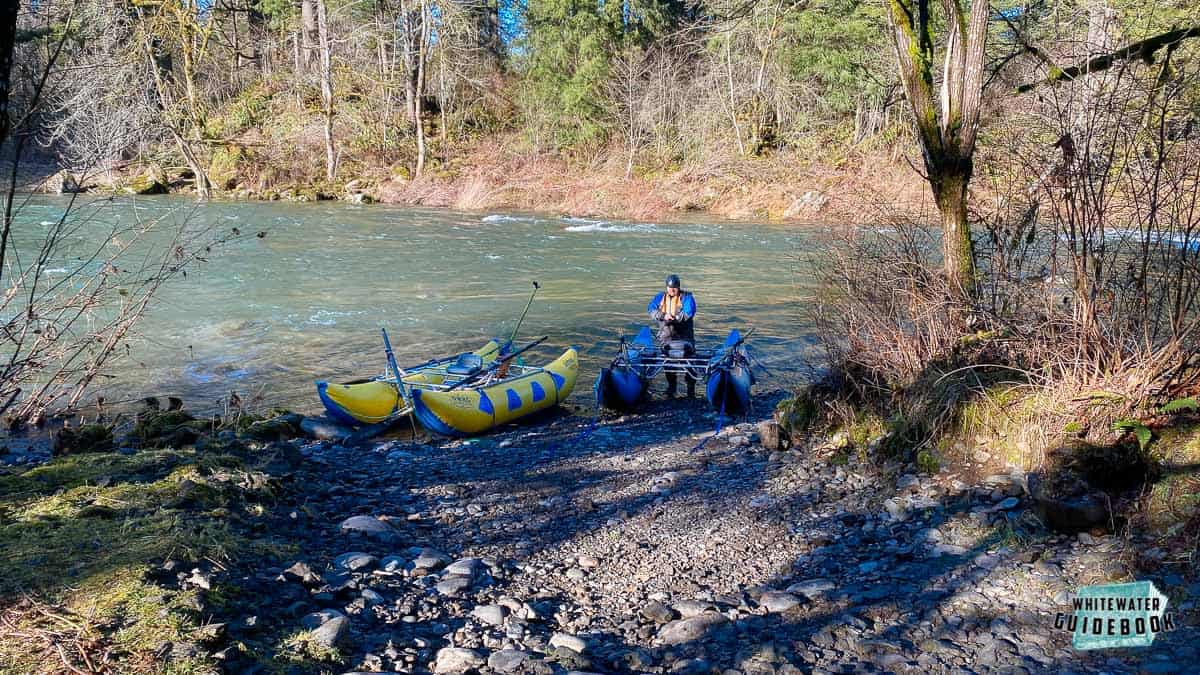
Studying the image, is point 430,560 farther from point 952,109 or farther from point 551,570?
point 952,109

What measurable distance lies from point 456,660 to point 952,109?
534cm

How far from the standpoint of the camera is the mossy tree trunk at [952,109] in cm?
634

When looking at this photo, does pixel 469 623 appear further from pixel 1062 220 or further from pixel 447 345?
pixel 447 345

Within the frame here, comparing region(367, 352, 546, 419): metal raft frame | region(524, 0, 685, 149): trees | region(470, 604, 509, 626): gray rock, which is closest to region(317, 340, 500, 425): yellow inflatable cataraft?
region(367, 352, 546, 419): metal raft frame

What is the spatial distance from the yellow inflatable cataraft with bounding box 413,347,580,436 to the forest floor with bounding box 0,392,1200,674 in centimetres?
163

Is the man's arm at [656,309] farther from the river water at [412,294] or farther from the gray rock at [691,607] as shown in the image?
the gray rock at [691,607]

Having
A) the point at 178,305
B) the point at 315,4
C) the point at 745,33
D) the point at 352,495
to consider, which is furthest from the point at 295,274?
the point at 315,4

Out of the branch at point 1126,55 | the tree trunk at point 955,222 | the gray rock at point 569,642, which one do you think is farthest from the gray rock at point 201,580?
the branch at point 1126,55

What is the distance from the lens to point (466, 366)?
945 centimetres

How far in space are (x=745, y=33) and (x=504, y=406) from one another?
27.7 meters

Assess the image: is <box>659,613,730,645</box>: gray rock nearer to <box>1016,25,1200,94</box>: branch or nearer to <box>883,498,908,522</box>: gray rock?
<box>883,498,908,522</box>: gray rock

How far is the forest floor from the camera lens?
3264 mm

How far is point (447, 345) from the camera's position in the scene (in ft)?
41.0

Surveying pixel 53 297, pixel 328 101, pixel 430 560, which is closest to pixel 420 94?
pixel 328 101
